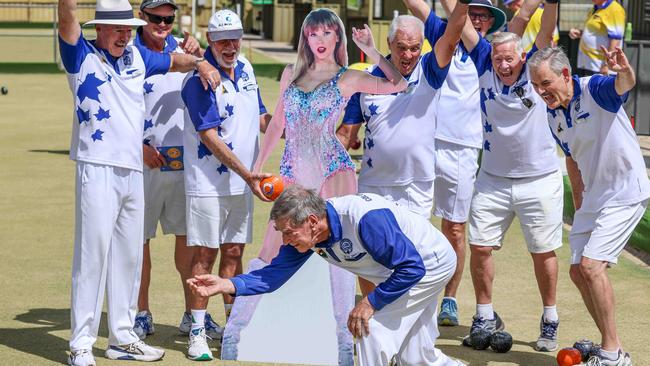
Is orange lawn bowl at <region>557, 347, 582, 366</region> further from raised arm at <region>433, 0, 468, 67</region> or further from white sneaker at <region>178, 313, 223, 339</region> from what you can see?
white sneaker at <region>178, 313, 223, 339</region>

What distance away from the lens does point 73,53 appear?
6.48m

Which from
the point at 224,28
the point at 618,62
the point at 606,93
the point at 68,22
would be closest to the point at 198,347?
the point at 224,28

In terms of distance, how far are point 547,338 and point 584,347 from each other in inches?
13.2

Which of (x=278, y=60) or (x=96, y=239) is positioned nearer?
(x=96, y=239)

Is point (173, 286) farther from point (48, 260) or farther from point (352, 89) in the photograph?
point (352, 89)

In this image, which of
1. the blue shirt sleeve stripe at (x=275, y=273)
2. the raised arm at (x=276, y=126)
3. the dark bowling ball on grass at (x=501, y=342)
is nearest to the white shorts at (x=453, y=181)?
the dark bowling ball on grass at (x=501, y=342)

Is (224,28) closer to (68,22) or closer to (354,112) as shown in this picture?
(354,112)

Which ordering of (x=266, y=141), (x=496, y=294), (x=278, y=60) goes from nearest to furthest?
(x=266, y=141), (x=496, y=294), (x=278, y=60)

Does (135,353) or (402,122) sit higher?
(402,122)

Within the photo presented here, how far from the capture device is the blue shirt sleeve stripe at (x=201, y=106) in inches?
272

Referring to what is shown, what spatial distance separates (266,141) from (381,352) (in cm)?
184

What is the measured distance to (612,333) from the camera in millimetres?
6434

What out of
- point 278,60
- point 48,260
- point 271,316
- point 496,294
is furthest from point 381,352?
point 278,60

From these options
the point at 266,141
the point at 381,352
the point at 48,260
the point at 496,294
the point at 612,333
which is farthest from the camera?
the point at 48,260
